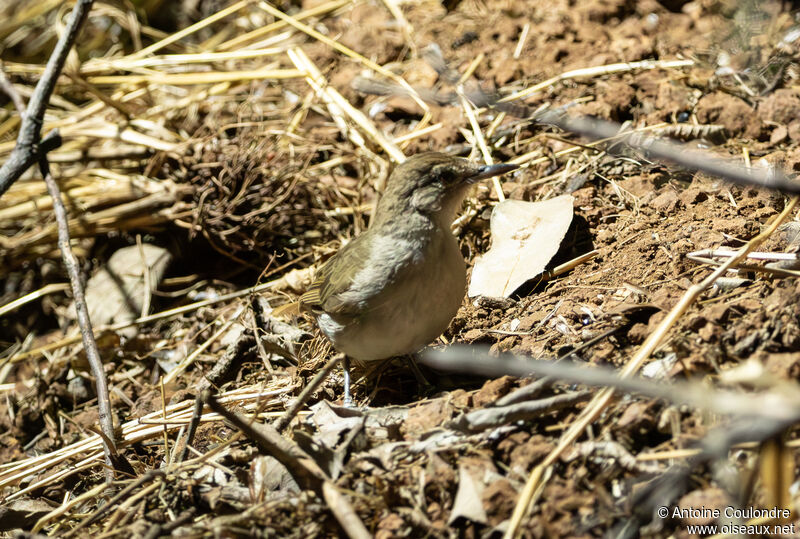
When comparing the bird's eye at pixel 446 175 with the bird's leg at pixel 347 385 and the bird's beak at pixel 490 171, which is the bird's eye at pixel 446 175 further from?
the bird's leg at pixel 347 385

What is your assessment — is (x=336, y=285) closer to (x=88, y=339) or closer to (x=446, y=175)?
(x=446, y=175)

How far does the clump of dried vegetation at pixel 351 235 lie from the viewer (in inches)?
108

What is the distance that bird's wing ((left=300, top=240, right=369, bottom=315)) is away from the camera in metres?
3.70

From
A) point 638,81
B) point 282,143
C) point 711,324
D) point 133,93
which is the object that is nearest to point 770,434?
point 711,324

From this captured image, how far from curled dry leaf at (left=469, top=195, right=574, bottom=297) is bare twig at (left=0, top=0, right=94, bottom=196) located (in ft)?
10.6

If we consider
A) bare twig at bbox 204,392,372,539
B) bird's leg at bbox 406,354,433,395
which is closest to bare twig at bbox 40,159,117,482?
bare twig at bbox 204,392,372,539

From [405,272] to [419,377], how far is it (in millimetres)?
641

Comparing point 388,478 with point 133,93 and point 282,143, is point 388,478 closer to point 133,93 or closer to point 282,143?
point 282,143

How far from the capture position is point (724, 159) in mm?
4262

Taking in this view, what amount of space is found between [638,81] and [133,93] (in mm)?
4424

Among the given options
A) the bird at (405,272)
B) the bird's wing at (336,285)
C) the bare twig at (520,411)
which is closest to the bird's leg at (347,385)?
the bird at (405,272)

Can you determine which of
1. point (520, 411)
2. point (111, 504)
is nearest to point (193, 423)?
point (111, 504)

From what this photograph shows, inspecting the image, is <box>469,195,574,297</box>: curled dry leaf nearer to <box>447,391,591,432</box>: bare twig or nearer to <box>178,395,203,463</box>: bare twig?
<box>447,391,591,432</box>: bare twig

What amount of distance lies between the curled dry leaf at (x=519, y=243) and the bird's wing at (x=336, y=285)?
2.64 ft
